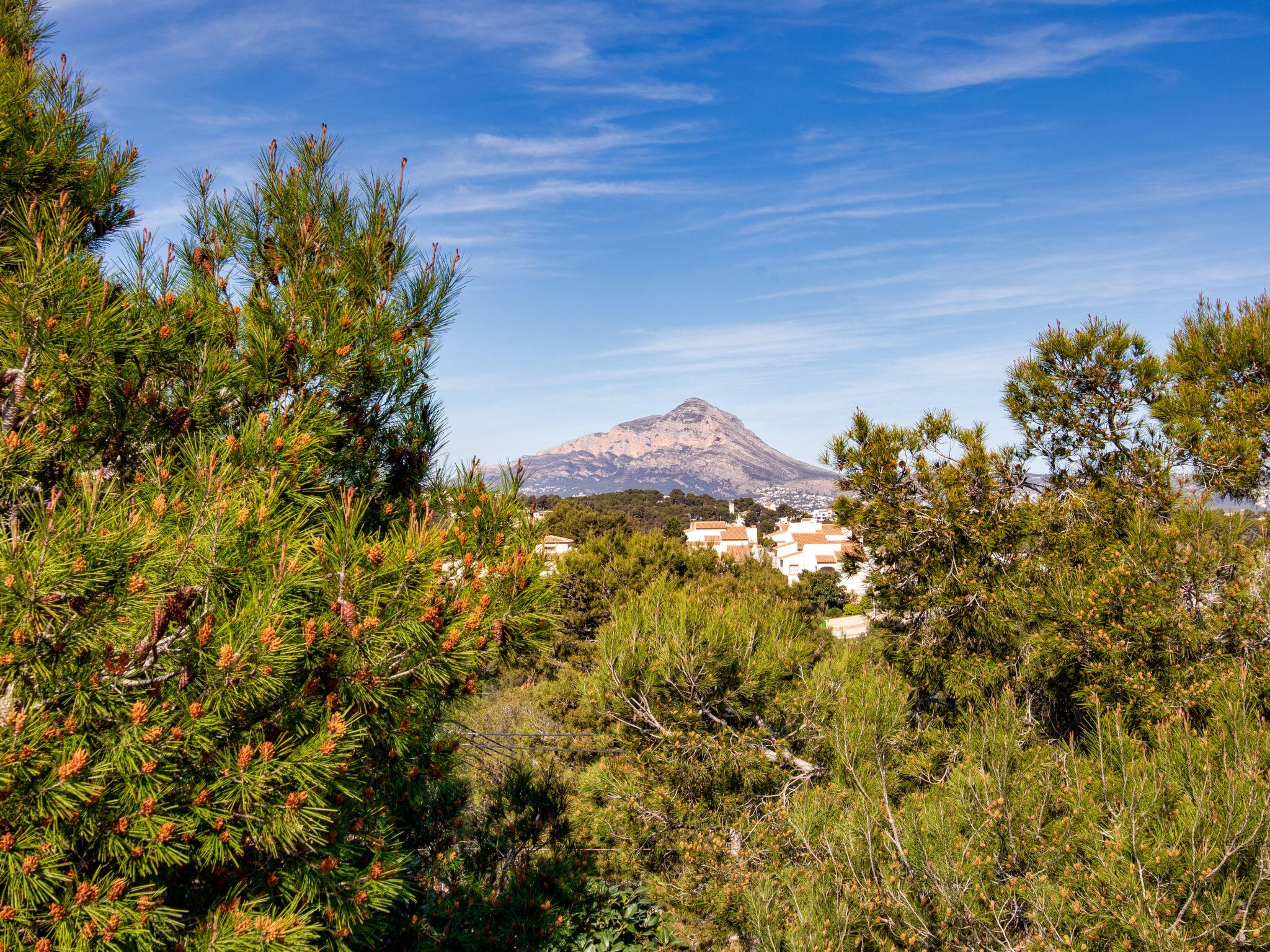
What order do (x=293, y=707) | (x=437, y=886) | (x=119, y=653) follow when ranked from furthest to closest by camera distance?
(x=437, y=886), (x=293, y=707), (x=119, y=653)

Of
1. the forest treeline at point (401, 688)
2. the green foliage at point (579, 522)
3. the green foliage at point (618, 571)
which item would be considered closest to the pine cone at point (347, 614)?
the forest treeline at point (401, 688)

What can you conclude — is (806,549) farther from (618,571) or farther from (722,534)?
(618,571)

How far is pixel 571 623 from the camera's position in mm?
13008

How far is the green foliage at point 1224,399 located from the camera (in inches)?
249

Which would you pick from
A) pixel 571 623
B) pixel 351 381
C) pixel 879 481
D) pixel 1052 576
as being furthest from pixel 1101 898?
pixel 571 623

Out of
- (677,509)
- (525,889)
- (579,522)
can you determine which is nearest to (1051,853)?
(525,889)

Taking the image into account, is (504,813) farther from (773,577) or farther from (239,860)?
(773,577)

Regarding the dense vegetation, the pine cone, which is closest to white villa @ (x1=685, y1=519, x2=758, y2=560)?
the dense vegetation

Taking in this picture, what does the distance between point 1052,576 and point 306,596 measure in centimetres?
644

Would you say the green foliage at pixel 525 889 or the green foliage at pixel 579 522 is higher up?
the green foliage at pixel 579 522

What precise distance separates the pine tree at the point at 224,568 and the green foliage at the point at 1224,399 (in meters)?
6.77

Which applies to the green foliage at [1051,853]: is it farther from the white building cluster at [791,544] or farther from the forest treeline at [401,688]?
the white building cluster at [791,544]

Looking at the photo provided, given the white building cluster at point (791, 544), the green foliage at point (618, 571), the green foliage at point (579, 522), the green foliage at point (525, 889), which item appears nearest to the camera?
the green foliage at point (525, 889)

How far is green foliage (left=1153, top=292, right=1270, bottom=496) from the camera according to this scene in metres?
6.32
